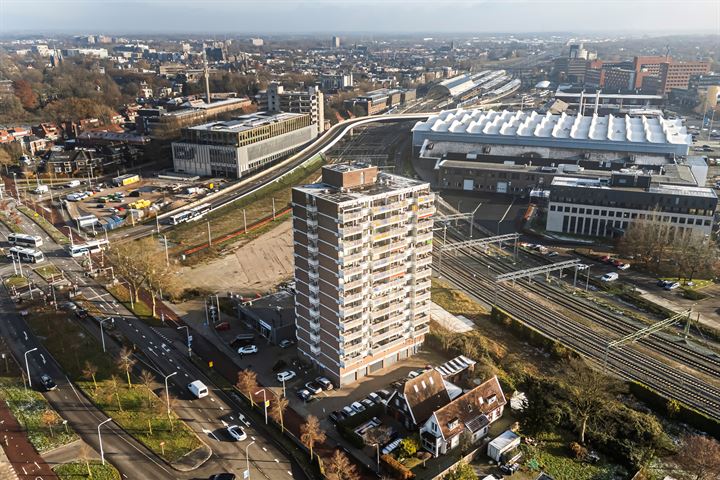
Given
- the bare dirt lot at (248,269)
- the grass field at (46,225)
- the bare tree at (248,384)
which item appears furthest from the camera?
the grass field at (46,225)

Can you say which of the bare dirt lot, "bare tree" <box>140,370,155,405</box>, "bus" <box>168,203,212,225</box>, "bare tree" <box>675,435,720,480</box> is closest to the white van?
"bare tree" <box>140,370,155,405</box>

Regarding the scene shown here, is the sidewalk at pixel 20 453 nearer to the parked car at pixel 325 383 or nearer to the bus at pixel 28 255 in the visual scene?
the parked car at pixel 325 383

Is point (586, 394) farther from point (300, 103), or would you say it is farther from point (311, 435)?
point (300, 103)

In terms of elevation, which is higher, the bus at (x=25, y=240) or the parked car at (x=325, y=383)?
the bus at (x=25, y=240)

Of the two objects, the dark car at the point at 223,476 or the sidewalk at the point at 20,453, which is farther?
the sidewalk at the point at 20,453

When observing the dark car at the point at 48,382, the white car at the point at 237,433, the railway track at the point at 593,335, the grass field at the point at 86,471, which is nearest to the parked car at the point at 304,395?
the white car at the point at 237,433

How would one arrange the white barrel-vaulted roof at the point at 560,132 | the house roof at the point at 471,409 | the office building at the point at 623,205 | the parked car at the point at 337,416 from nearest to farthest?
the house roof at the point at 471,409
the parked car at the point at 337,416
the office building at the point at 623,205
the white barrel-vaulted roof at the point at 560,132
